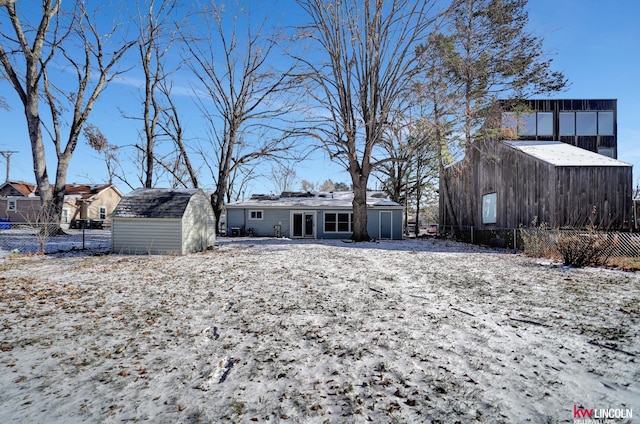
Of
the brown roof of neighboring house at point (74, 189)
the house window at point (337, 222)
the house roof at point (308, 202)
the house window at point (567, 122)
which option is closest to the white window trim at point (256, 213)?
the house roof at point (308, 202)

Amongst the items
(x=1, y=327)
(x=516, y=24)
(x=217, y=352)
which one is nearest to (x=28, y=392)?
(x=217, y=352)

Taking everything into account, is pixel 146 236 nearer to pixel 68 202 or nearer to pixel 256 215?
pixel 256 215

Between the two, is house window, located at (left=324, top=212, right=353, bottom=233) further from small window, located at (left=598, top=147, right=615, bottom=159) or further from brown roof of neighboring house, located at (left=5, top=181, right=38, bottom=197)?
brown roof of neighboring house, located at (left=5, top=181, right=38, bottom=197)

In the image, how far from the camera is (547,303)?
15.5 feet

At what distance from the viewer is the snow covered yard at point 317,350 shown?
2271 millimetres

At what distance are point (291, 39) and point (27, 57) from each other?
12.7 m

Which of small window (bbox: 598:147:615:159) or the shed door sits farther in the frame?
small window (bbox: 598:147:615:159)

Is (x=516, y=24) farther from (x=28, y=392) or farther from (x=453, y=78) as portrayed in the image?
(x=28, y=392)

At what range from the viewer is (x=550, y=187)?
479 inches

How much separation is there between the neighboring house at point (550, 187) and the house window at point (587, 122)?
6.82m

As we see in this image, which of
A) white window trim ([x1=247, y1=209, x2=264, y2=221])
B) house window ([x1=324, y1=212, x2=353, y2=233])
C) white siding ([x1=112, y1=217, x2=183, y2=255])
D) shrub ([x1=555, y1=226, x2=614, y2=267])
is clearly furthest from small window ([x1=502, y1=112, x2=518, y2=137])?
white siding ([x1=112, y1=217, x2=183, y2=255])

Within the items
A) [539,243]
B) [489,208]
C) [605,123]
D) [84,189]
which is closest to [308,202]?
[489,208]

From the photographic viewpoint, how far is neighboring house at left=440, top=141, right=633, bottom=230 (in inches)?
464

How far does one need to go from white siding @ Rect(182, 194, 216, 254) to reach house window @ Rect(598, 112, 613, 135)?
24334 millimetres
